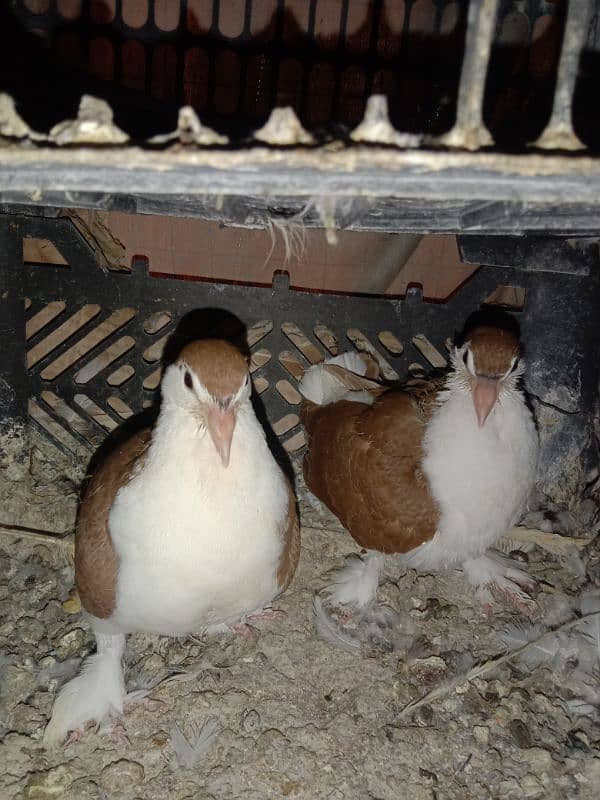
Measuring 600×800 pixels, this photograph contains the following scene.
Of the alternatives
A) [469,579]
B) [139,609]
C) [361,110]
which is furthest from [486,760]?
[361,110]

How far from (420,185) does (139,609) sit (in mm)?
1397

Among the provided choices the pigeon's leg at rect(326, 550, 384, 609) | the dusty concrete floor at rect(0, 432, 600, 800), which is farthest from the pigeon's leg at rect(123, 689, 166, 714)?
the pigeon's leg at rect(326, 550, 384, 609)

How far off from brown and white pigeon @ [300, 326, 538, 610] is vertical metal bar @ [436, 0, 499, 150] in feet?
3.98

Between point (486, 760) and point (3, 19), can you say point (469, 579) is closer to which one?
point (486, 760)

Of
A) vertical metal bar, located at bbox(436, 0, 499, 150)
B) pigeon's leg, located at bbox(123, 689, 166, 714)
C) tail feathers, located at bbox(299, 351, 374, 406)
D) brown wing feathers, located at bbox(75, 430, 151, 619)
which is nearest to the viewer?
vertical metal bar, located at bbox(436, 0, 499, 150)

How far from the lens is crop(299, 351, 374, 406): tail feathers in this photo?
2654 millimetres

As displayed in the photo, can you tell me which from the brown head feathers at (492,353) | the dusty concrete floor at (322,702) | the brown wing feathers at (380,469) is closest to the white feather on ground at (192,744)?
the dusty concrete floor at (322,702)

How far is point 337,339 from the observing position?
283 cm

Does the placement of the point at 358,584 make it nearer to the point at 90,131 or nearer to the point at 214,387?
the point at 214,387

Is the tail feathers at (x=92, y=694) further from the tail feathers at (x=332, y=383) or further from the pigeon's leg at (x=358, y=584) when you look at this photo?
the tail feathers at (x=332, y=383)

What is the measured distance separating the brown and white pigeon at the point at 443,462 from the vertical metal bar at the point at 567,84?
3.82 ft

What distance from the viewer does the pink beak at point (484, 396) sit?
212 centimetres

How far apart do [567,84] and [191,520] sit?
127cm

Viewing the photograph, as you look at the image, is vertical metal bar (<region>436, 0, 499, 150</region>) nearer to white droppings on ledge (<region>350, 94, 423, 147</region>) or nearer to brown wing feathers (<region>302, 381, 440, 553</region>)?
white droppings on ledge (<region>350, 94, 423, 147</region>)
